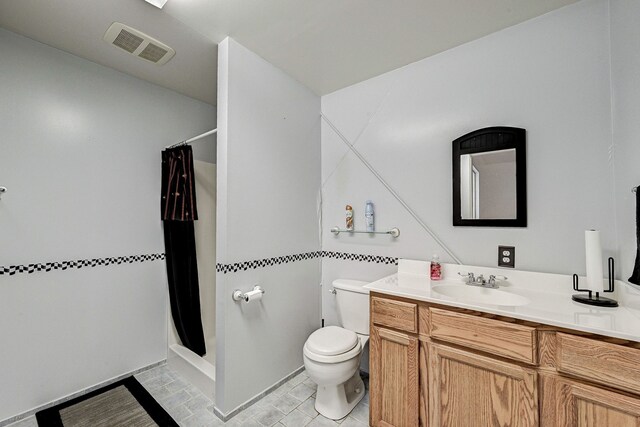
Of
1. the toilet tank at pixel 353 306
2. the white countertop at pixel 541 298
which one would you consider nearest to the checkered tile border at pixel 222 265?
the toilet tank at pixel 353 306

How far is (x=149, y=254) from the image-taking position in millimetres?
2301

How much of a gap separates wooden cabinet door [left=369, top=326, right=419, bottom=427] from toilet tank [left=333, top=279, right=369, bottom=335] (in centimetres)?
39

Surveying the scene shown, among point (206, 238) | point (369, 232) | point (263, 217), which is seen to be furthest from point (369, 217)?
point (206, 238)

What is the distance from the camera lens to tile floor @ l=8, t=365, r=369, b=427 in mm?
1651

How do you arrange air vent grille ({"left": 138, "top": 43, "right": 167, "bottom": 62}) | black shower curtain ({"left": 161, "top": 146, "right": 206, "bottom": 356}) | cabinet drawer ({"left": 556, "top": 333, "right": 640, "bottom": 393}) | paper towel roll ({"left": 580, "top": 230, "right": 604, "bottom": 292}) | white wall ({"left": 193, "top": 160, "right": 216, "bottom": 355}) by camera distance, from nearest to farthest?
cabinet drawer ({"left": 556, "top": 333, "right": 640, "bottom": 393})
paper towel roll ({"left": 580, "top": 230, "right": 604, "bottom": 292})
air vent grille ({"left": 138, "top": 43, "right": 167, "bottom": 62})
black shower curtain ({"left": 161, "top": 146, "right": 206, "bottom": 356})
white wall ({"left": 193, "top": 160, "right": 216, "bottom": 355})

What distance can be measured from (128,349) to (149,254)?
754mm

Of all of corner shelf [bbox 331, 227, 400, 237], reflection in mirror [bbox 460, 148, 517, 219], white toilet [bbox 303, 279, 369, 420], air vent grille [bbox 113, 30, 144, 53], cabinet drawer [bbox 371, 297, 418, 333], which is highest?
air vent grille [bbox 113, 30, 144, 53]

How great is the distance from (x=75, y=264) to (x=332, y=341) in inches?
74.3

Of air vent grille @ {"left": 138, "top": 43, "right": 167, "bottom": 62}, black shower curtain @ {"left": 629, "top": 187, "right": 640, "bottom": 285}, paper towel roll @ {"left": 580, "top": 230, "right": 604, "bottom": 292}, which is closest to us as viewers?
black shower curtain @ {"left": 629, "top": 187, "right": 640, "bottom": 285}

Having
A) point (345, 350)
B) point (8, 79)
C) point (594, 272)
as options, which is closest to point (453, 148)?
point (594, 272)

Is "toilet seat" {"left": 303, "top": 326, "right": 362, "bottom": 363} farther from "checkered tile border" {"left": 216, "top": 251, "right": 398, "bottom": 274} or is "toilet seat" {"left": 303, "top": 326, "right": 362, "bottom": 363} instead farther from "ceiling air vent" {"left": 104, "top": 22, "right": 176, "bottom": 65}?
"ceiling air vent" {"left": 104, "top": 22, "right": 176, "bottom": 65}

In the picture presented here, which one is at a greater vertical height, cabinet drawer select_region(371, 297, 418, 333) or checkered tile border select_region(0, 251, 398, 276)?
checkered tile border select_region(0, 251, 398, 276)

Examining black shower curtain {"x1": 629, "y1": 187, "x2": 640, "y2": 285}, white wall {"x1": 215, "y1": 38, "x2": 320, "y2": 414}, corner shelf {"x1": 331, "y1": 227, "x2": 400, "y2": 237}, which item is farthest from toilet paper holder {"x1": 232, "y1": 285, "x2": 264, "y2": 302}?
black shower curtain {"x1": 629, "y1": 187, "x2": 640, "y2": 285}

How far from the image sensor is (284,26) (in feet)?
5.51
